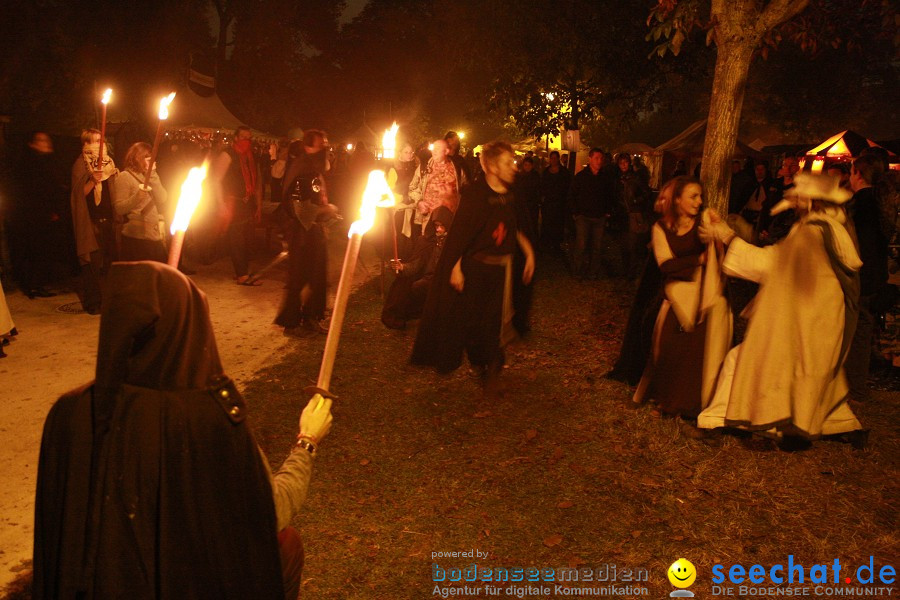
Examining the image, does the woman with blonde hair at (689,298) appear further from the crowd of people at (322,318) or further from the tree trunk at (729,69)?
the tree trunk at (729,69)

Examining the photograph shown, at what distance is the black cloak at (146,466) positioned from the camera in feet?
6.11

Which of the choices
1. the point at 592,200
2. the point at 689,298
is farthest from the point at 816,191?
the point at 592,200

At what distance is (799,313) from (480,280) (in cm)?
261

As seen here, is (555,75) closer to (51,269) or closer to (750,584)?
(51,269)

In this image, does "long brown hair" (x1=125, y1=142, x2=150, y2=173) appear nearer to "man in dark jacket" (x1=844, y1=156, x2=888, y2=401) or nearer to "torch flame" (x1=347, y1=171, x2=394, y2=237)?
"torch flame" (x1=347, y1=171, x2=394, y2=237)

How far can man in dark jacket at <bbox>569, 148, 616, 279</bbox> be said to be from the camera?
11.6 meters

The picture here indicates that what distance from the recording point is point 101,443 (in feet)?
6.23

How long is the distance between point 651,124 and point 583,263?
6952cm

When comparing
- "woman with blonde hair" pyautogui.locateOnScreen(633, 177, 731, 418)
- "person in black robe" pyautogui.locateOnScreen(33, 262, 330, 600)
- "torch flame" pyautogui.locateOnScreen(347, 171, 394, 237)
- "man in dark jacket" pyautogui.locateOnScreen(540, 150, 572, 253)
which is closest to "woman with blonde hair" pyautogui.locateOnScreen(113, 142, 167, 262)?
"torch flame" pyautogui.locateOnScreen(347, 171, 394, 237)

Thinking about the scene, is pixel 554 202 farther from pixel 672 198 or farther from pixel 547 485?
pixel 547 485

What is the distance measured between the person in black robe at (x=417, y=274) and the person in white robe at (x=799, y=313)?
343cm

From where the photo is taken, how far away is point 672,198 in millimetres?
5551

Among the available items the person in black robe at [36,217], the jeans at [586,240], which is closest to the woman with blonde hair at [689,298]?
the jeans at [586,240]

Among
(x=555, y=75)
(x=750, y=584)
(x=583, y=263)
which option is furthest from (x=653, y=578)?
(x=555, y=75)
